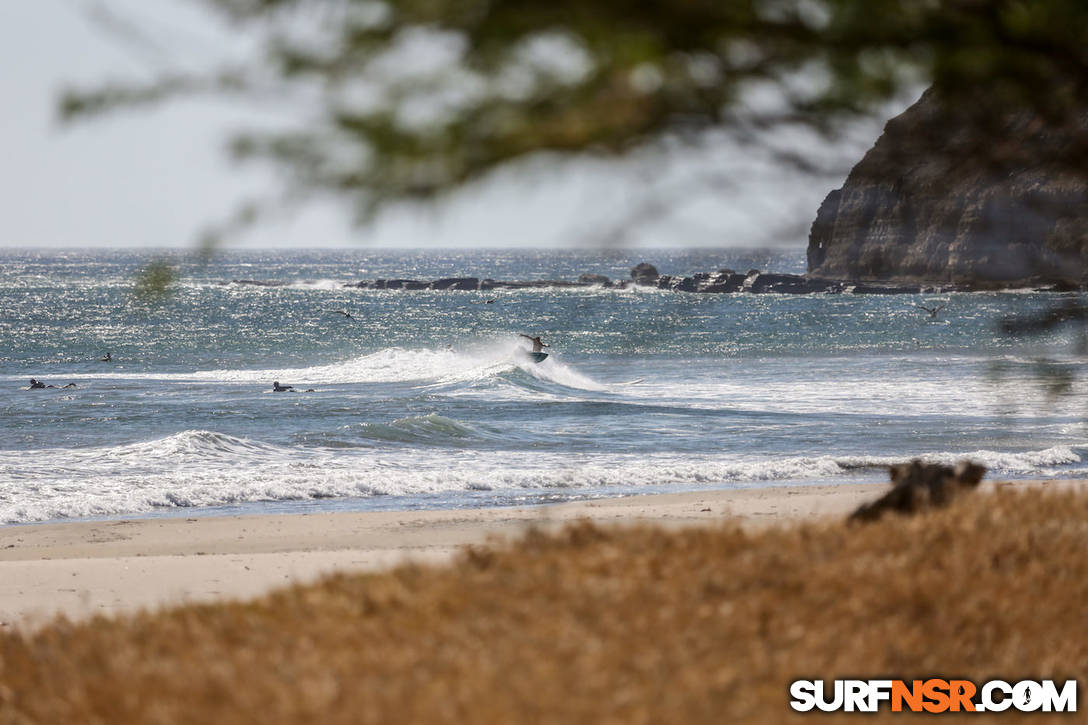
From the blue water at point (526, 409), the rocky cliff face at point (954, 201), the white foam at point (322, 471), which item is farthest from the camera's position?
the white foam at point (322, 471)

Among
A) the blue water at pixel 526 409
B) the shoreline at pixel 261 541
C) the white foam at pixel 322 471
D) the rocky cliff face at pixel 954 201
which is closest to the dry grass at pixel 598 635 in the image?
the blue water at pixel 526 409

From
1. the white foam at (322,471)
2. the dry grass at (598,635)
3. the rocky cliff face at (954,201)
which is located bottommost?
the white foam at (322,471)

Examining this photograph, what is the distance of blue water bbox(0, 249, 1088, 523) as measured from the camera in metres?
16.5

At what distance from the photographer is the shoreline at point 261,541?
34.1 ft

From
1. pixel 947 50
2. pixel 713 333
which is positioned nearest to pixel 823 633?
pixel 947 50

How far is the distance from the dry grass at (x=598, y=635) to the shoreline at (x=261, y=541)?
15.5 ft

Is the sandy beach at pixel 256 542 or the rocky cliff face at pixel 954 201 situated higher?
the rocky cliff face at pixel 954 201

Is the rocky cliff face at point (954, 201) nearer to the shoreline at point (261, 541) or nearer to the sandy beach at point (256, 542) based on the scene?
the sandy beach at point (256, 542)

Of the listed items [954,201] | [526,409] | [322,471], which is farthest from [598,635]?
[526,409]

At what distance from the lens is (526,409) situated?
2941 cm

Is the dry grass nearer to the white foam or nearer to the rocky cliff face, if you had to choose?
the rocky cliff face

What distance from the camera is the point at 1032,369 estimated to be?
18.9 ft

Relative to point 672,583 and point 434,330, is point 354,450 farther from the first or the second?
point 434,330

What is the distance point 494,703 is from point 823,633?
1297 millimetres
